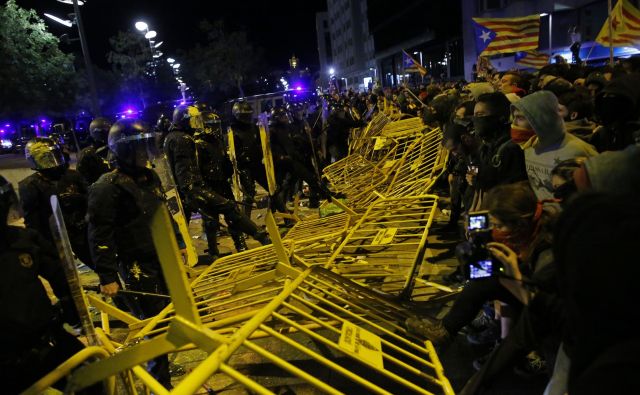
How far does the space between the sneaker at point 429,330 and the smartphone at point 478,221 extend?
32.3 inches

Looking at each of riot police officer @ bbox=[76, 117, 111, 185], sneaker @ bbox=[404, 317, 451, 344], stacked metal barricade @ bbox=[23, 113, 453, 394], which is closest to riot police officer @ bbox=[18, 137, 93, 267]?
riot police officer @ bbox=[76, 117, 111, 185]

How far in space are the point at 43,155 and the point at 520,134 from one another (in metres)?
4.45

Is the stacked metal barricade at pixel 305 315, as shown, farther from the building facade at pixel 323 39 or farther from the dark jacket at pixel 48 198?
the building facade at pixel 323 39

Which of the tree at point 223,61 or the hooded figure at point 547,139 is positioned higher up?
the tree at point 223,61

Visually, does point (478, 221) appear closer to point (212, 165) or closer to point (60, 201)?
point (60, 201)

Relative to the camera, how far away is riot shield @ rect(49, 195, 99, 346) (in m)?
2.12

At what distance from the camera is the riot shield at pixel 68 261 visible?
83.5 inches

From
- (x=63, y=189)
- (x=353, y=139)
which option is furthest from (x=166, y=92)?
(x=63, y=189)

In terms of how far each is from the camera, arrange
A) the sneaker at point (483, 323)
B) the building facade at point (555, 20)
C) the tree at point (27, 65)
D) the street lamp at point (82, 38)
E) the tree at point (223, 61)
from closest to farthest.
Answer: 1. the sneaker at point (483, 323)
2. the street lamp at point (82, 38)
3. the building facade at point (555, 20)
4. the tree at point (27, 65)
5. the tree at point (223, 61)

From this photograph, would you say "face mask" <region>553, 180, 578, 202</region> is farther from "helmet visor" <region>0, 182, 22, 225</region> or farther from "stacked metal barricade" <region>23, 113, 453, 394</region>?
"helmet visor" <region>0, 182, 22, 225</region>

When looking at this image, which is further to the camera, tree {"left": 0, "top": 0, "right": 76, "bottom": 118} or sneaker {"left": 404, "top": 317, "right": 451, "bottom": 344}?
tree {"left": 0, "top": 0, "right": 76, "bottom": 118}

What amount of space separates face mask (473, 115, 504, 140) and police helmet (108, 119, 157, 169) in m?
2.75

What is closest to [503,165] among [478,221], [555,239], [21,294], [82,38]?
[478,221]

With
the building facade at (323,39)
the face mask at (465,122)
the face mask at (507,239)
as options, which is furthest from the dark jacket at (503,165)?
the building facade at (323,39)
